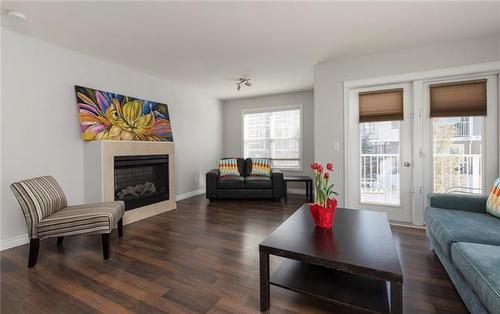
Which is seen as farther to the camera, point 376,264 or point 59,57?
point 59,57

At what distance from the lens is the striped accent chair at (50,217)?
6.78ft

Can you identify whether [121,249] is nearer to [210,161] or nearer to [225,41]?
[225,41]

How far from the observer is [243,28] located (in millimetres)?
2490

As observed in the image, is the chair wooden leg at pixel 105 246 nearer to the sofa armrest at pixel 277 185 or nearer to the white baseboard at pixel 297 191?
the sofa armrest at pixel 277 185

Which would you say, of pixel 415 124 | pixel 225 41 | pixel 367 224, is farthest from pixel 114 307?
pixel 415 124

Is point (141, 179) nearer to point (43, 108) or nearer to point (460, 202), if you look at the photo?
point (43, 108)

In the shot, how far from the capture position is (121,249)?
2.42m

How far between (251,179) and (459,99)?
333cm

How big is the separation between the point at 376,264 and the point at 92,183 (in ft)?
10.9

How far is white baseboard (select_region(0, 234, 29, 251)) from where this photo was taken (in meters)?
2.44

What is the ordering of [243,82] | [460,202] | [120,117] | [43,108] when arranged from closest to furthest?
[460,202] < [43,108] < [120,117] < [243,82]

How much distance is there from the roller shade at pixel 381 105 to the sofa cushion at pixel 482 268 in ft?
6.98

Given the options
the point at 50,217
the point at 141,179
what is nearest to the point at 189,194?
the point at 141,179

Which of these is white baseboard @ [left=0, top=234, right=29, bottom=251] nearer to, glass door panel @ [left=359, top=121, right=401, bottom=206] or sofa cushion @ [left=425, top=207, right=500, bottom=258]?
sofa cushion @ [left=425, top=207, right=500, bottom=258]
